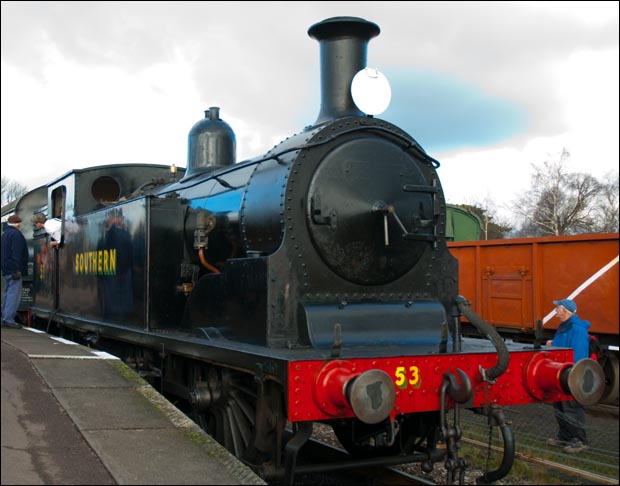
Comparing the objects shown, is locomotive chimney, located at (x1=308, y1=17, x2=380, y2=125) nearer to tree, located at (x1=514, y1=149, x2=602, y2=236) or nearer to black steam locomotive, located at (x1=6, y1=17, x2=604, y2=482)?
black steam locomotive, located at (x1=6, y1=17, x2=604, y2=482)

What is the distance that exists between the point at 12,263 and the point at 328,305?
4.73 metres

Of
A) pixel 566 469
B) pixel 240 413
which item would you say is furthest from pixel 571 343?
pixel 240 413

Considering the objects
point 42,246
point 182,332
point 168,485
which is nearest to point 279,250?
point 182,332

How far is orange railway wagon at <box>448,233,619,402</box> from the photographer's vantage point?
28.0 ft

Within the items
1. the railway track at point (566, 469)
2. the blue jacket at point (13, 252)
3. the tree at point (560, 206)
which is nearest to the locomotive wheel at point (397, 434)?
the railway track at point (566, 469)

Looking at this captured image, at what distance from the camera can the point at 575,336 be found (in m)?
6.05

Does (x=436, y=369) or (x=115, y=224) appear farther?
(x=115, y=224)

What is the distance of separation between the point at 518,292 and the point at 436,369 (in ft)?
21.4

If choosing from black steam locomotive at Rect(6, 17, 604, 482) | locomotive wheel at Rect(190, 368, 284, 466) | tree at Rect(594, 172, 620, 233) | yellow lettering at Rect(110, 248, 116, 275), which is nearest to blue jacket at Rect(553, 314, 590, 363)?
black steam locomotive at Rect(6, 17, 604, 482)

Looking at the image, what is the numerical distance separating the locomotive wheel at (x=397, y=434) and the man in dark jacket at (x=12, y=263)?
4.57 meters

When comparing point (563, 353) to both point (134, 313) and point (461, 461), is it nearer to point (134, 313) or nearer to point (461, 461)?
point (461, 461)

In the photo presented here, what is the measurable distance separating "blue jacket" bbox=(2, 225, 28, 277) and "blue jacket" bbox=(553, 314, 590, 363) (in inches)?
230

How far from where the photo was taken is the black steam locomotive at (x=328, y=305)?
370 cm

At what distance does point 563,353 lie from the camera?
168 inches
